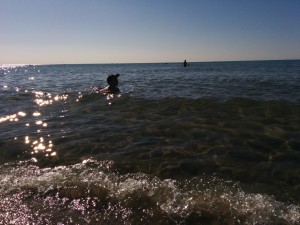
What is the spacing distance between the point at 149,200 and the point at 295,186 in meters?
3.17

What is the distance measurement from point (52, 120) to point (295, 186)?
33.4 feet

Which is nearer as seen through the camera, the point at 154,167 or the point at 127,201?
the point at 127,201

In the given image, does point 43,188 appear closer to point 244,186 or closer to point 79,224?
point 79,224

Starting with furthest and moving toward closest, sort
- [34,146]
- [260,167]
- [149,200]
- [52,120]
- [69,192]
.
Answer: [52,120] < [34,146] < [260,167] < [69,192] < [149,200]

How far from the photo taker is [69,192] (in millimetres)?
6207

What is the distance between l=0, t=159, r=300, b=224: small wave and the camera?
17.0ft

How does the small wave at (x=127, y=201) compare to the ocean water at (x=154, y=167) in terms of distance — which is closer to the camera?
the small wave at (x=127, y=201)

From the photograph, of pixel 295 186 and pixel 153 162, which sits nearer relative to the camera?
pixel 295 186

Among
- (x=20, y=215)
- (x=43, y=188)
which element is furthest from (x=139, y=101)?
(x=20, y=215)

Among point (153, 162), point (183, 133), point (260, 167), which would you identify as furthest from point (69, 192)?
point (183, 133)

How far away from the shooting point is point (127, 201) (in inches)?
229

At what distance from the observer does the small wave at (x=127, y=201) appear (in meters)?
5.20

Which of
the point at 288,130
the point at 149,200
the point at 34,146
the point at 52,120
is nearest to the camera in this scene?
the point at 149,200

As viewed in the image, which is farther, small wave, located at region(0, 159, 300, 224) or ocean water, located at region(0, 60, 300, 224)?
ocean water, located at region(0, 60, 300, 224)
